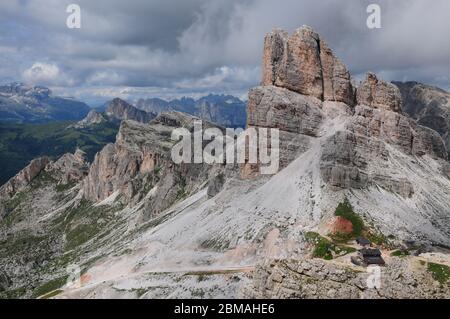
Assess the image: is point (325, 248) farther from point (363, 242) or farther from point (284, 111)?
point (284, 111)

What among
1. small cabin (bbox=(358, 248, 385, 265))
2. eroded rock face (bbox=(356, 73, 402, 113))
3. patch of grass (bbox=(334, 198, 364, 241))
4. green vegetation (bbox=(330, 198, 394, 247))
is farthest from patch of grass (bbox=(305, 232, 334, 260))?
eroded rock face (bbox=(356, 73, 402, 113))

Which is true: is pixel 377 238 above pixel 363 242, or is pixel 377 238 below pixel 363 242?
below

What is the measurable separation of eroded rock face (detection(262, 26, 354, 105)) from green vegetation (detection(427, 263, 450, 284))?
392 feet

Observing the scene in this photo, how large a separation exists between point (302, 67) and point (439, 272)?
124 metres

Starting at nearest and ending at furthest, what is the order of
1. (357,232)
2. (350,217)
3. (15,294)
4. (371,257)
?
(371,257), (357,232), (350,217), (15,294)

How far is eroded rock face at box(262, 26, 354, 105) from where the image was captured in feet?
531

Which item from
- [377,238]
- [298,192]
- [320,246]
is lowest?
[320,246]

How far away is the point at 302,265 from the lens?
152ft

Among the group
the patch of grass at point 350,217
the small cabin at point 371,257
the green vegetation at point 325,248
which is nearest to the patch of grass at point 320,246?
the green vegetation at point 325,248

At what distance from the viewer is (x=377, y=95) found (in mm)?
168250

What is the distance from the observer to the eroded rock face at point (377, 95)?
16675 cm

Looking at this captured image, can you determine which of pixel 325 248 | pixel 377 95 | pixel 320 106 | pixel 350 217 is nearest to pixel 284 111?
pixel 320 106

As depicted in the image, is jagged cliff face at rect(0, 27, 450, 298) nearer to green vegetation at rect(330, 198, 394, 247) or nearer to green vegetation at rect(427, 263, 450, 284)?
green vegetation at rect(330, 198, 394, 247)

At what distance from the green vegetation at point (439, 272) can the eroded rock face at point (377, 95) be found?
126688mm
